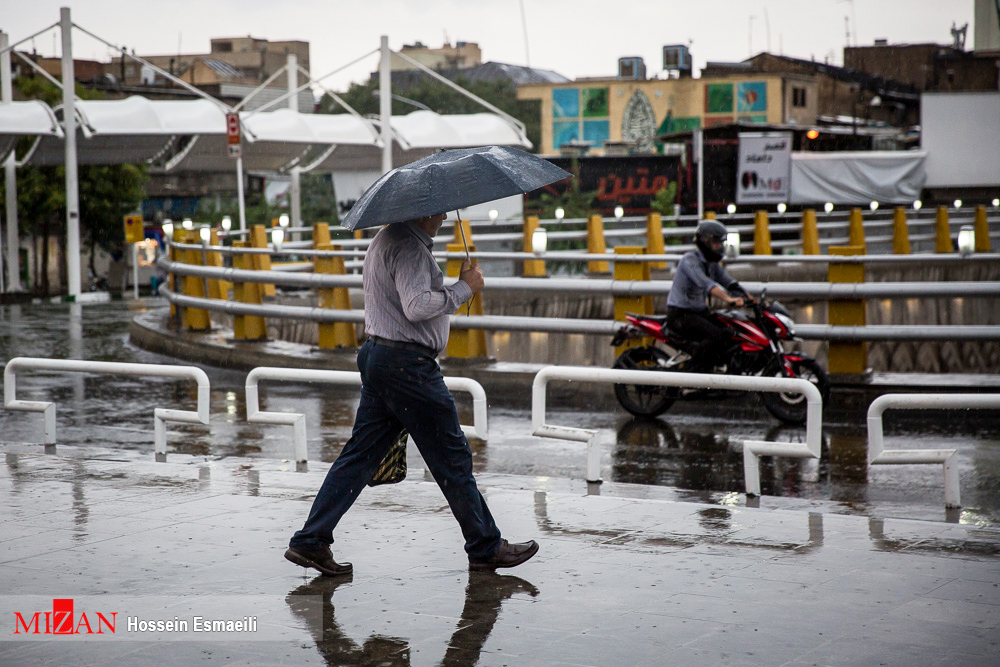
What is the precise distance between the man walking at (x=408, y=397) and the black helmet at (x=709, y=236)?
4942mm

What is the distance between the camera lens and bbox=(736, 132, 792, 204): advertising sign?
3606cm

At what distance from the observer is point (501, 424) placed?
1040 centimetres

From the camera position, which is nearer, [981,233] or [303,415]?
[303,415]

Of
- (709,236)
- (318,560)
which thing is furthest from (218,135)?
(318,560)

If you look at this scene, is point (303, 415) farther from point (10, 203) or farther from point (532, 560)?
point (10, 203)

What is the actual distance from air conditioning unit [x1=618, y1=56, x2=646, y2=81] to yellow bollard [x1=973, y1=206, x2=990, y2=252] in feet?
199

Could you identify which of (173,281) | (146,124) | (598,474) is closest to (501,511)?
(598,474)

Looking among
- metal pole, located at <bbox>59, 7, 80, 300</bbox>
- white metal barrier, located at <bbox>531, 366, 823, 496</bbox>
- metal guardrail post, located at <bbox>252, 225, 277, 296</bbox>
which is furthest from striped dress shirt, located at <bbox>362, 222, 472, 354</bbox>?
metal pole, located at <bbox>59, 7, 80, 300</bbox>

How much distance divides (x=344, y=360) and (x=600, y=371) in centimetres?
541

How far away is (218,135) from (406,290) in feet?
91.9

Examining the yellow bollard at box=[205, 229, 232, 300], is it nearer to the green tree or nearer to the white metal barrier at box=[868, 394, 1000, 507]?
the white metal barrier at box=[868, 394, 1000, 507]

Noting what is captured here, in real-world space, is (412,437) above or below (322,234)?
below

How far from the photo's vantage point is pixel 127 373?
886cm

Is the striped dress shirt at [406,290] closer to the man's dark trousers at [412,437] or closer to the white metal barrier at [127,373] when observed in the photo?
the man's dark trousers at [412,437]
